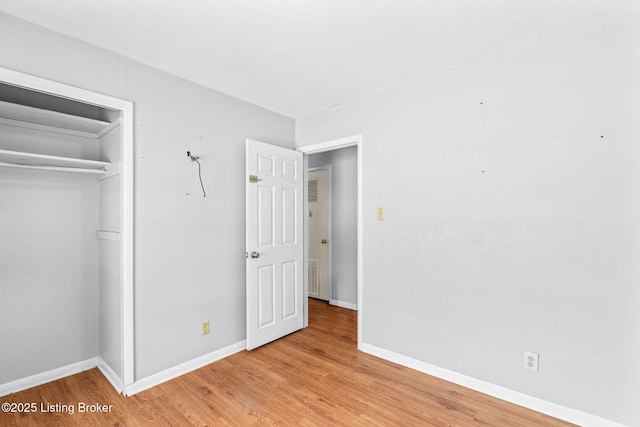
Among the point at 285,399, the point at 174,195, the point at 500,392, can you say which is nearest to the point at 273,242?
the point at 174,195

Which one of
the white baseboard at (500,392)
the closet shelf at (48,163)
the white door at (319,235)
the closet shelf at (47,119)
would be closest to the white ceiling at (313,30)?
the closet shelf at (47,119)

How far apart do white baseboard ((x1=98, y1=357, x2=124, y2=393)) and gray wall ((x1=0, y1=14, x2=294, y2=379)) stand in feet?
0.52

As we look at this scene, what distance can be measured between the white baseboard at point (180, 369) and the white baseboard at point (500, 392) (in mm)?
1329

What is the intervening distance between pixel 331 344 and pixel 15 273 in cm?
271

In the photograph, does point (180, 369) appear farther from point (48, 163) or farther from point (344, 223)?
point (344, 223)

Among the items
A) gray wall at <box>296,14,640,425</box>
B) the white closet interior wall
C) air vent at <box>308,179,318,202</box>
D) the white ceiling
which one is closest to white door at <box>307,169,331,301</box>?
air vent at <box>308,179,318,202</box>

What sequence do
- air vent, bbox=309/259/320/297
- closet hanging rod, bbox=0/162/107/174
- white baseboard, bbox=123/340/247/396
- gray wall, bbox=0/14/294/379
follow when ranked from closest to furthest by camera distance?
gray wall, bbox=0/14/294/379, closet hanging rod, bbox=0/162/107/174, white baseboard, bbox=123/340/247/396, air vent, bbox=309/259/320/297

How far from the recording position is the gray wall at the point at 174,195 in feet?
6.79

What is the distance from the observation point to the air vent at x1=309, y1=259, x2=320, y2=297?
4.82 meters

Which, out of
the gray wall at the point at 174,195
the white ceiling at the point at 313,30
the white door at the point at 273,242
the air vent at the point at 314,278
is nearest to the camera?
the white ceiling at the point at 313,30

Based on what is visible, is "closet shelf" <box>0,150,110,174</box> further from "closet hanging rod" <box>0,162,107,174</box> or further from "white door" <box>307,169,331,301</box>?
"white door" <box>307,169,331,301</box>

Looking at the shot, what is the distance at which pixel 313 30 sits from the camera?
76.9 inches

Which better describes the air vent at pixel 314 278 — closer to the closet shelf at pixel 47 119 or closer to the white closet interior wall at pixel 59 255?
the white closet interior wall at pixel 59 255

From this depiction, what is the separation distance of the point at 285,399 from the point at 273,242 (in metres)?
1.43
